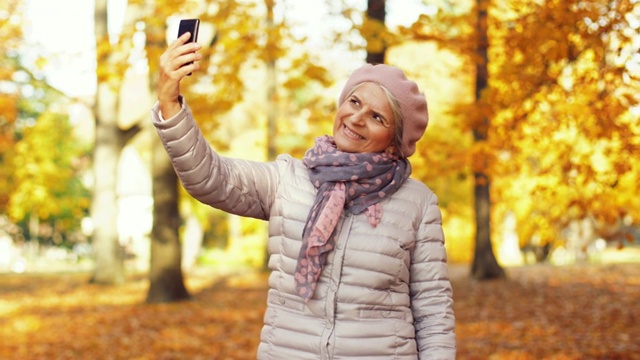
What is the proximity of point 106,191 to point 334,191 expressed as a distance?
18.6 m

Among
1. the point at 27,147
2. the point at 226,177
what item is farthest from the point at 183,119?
the point at 27,147

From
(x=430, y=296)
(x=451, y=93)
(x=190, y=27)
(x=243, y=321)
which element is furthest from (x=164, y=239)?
(x=451, y=93)

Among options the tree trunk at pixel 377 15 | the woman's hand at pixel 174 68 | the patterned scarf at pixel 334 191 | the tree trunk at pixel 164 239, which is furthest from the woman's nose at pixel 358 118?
the tree trunk at pixel 164 239

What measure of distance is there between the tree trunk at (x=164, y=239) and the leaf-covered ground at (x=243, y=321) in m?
0.37

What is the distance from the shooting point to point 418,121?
3.12 m

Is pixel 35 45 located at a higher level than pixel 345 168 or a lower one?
higher

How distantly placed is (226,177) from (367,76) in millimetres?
632

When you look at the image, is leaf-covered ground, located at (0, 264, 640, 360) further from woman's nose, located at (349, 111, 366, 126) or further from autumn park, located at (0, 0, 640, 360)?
woman's nose, located at (349, 111, 366, 126)

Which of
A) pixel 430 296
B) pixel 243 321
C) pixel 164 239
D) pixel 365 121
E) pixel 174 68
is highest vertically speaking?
pixel 174 68

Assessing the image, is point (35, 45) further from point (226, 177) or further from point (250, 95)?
point (226, 177)

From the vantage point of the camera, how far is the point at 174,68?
271 centimetres

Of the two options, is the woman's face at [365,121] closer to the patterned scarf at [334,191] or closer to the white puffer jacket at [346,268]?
the patterned scarf at [334,191]

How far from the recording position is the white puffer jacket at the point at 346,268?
9.59ft

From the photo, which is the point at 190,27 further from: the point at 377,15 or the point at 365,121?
the point at 377,15
